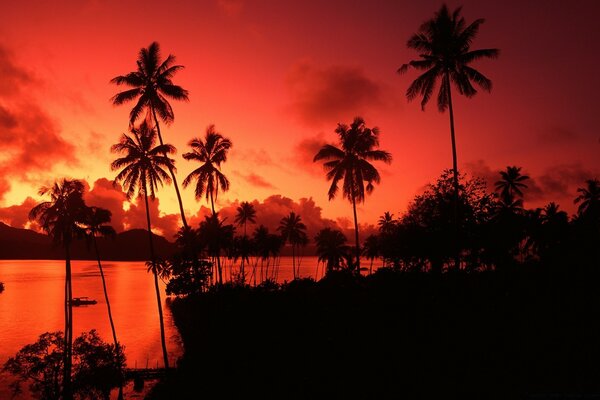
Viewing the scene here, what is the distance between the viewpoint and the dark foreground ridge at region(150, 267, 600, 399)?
1891 cm

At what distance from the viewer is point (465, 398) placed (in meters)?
17.4

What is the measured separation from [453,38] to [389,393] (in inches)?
977

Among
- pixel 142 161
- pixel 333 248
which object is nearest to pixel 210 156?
pixel 142 161

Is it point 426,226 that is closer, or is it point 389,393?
point 389,393

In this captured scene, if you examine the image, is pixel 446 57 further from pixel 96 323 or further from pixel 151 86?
pixel 96 323

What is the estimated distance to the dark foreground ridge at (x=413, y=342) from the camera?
62.0 feet

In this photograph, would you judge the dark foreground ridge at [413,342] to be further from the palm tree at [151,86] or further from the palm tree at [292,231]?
the palm tree at [292,231]

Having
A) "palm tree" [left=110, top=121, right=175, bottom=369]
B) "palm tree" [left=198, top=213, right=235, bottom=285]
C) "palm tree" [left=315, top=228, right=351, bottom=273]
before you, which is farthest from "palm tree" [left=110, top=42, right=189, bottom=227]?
"palm tree" [left=315, top=228, right=351, bottom=273]

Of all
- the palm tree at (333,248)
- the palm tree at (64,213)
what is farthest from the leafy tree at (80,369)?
the palm tree at (333,248)

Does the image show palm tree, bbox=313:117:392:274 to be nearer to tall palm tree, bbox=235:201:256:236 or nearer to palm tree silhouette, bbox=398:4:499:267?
palm tree silhouette, bbox=398:4:499:267

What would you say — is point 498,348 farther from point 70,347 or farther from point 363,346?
point 70,347

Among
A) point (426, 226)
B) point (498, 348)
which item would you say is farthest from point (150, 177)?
point (498, 348)

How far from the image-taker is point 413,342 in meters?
22.1

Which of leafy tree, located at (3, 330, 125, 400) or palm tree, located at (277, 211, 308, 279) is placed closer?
leafy tree, located at (3, 330, 125, 400)
